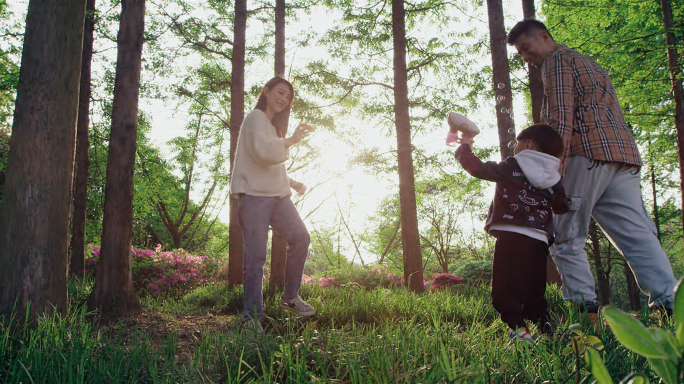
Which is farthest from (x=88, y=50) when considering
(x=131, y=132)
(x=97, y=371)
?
(x=97, y=371)

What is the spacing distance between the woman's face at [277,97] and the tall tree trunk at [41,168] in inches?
56.1

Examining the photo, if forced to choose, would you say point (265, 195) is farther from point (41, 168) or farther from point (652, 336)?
point (652, 336)

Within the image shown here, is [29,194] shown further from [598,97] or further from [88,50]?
[88,50]

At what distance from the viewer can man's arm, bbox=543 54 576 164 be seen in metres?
2.94

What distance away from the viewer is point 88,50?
374 inches

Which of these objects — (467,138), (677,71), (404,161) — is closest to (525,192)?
(467,138)

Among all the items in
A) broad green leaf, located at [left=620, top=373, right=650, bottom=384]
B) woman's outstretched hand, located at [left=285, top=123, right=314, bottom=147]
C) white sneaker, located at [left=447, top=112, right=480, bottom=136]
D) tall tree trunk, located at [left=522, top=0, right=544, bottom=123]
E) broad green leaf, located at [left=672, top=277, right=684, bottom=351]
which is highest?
tall tree trunk, located at [left=522, top=0, right=544, bottom=123]

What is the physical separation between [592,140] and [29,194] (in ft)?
12.1

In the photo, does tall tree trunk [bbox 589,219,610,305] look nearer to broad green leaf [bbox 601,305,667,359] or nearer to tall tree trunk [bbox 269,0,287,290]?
tall tree trunk [bbox 269,0,287,290]

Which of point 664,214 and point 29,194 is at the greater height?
point 664,214

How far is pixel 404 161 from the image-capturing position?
27.3 ft

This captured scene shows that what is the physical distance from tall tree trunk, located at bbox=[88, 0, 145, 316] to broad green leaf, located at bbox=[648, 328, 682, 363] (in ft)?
14.9

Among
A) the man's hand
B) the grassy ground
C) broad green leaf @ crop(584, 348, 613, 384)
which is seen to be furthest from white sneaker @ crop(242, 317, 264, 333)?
broad green leaf @ crop(584, 348, 613, 384)

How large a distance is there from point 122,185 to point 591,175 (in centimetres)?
427
